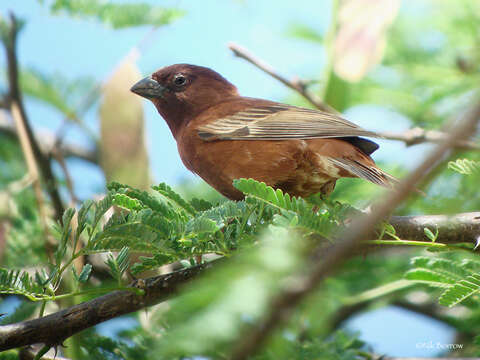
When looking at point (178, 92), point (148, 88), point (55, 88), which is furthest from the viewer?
point (55, 88)

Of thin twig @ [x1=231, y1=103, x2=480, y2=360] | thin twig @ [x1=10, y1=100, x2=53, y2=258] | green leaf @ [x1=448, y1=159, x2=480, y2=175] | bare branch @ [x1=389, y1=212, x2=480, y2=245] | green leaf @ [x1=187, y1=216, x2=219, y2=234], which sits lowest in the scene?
thin twig @ [x1=10, y1=100, x2=53, y2=258]

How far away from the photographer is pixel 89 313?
8.75 feet

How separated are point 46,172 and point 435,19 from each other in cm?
406

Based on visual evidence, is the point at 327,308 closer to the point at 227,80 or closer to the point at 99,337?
the point at 99,337

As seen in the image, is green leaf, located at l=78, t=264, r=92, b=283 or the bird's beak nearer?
green leaf, located at l=78, t=264, r=92, b=283

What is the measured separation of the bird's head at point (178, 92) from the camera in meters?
4.84

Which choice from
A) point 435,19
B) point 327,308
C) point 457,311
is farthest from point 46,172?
point 435,19

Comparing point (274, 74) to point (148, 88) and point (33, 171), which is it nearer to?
point (148, 88)

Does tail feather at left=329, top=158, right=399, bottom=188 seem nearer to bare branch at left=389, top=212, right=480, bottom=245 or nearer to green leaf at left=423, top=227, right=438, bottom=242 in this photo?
bare branch at left=389, top=212, right=480, bottom=245

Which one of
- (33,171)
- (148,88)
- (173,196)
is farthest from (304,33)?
(173,196)

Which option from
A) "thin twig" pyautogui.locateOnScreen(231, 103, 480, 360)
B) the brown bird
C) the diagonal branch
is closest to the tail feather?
the brown bird

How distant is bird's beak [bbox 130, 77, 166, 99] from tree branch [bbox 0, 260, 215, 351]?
2.36m

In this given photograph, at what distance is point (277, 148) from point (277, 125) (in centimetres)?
25

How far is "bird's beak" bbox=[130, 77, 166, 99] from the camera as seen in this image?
4.76m
